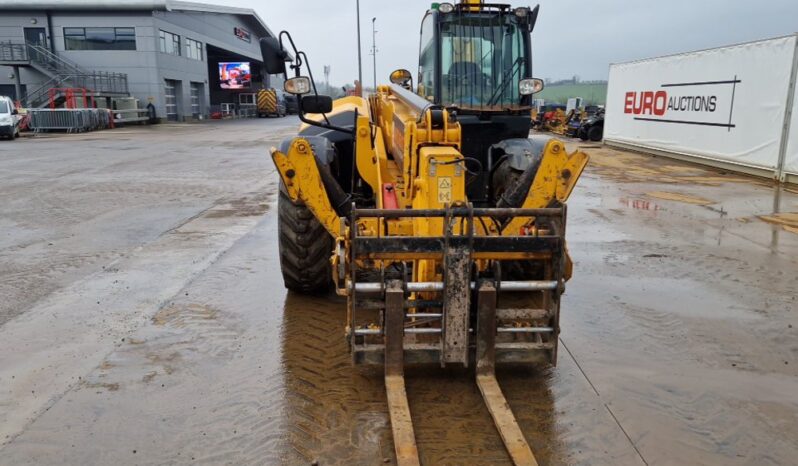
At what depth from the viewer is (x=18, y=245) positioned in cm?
789

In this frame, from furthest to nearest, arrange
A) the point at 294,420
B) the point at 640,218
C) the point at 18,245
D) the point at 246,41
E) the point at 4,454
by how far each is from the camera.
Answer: the point at 246,41
the point at 640,218
the point at 18,245
the point at 294,420
the point at 4,454

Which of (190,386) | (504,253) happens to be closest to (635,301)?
(504,253)

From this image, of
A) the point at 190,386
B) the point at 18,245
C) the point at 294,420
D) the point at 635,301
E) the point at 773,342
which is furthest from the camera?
the point at 18,245

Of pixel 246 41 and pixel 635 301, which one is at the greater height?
pixel 246 41

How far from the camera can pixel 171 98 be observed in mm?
44719

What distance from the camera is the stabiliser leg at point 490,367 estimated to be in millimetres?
3445

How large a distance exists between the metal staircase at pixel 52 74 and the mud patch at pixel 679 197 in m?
32.6

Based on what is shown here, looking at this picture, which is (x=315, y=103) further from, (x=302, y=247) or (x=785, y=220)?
(x=785, y=220)

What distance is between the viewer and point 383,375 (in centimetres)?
418

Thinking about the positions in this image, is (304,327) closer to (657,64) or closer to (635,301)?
(635,301)

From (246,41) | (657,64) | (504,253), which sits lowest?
(504,253)

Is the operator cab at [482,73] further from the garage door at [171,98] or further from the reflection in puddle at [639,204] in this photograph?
the garage door at [171,98]

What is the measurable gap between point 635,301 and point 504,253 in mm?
2603

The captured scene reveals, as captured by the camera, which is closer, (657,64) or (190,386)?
(190,386)
